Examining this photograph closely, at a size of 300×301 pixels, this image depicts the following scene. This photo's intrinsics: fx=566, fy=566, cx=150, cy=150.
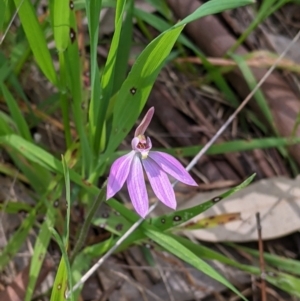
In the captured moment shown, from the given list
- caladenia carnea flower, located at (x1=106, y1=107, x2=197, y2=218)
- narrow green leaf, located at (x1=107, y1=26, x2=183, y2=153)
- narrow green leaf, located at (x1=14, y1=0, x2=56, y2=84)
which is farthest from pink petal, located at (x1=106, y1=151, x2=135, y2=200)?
narrow green leaf, located at (x1=14, y1=0, x2=56, y2=84)

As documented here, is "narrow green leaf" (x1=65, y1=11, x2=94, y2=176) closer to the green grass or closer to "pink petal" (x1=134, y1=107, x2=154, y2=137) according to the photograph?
the green grass

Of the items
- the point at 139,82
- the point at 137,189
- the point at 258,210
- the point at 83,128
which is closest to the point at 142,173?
the point at 137,189

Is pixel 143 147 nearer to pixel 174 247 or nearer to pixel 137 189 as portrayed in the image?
pixel 137 189

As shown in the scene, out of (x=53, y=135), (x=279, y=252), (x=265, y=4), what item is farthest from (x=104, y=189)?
(x=265, y=4)

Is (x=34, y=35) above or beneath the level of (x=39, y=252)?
above

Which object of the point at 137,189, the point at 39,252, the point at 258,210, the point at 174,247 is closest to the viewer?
the point at 137,189

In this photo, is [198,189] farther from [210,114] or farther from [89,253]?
[89,253]
